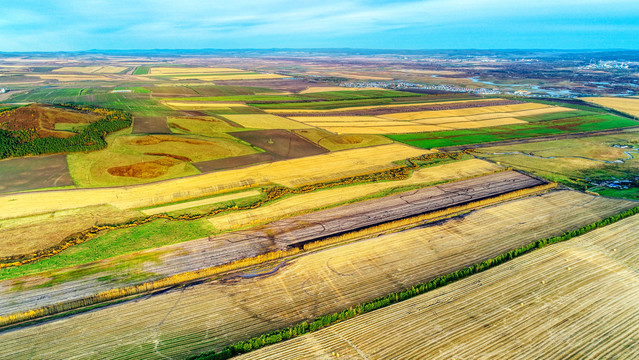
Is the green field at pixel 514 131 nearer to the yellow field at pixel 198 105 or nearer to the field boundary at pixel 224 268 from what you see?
the field boundary at pixel 224 268

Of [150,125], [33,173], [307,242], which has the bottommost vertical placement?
[307,242]

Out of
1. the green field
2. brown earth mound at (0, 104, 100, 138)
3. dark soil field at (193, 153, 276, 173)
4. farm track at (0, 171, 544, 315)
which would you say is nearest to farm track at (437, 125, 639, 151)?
the green field

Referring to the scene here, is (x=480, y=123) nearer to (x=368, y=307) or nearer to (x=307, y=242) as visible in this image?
(x=307, y=242)

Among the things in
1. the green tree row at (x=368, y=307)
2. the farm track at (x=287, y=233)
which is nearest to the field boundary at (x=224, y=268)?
the farm track at (x=287, y=233)

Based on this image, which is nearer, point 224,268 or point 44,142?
point 224,268

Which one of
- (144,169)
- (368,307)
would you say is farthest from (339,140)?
(368,307)
